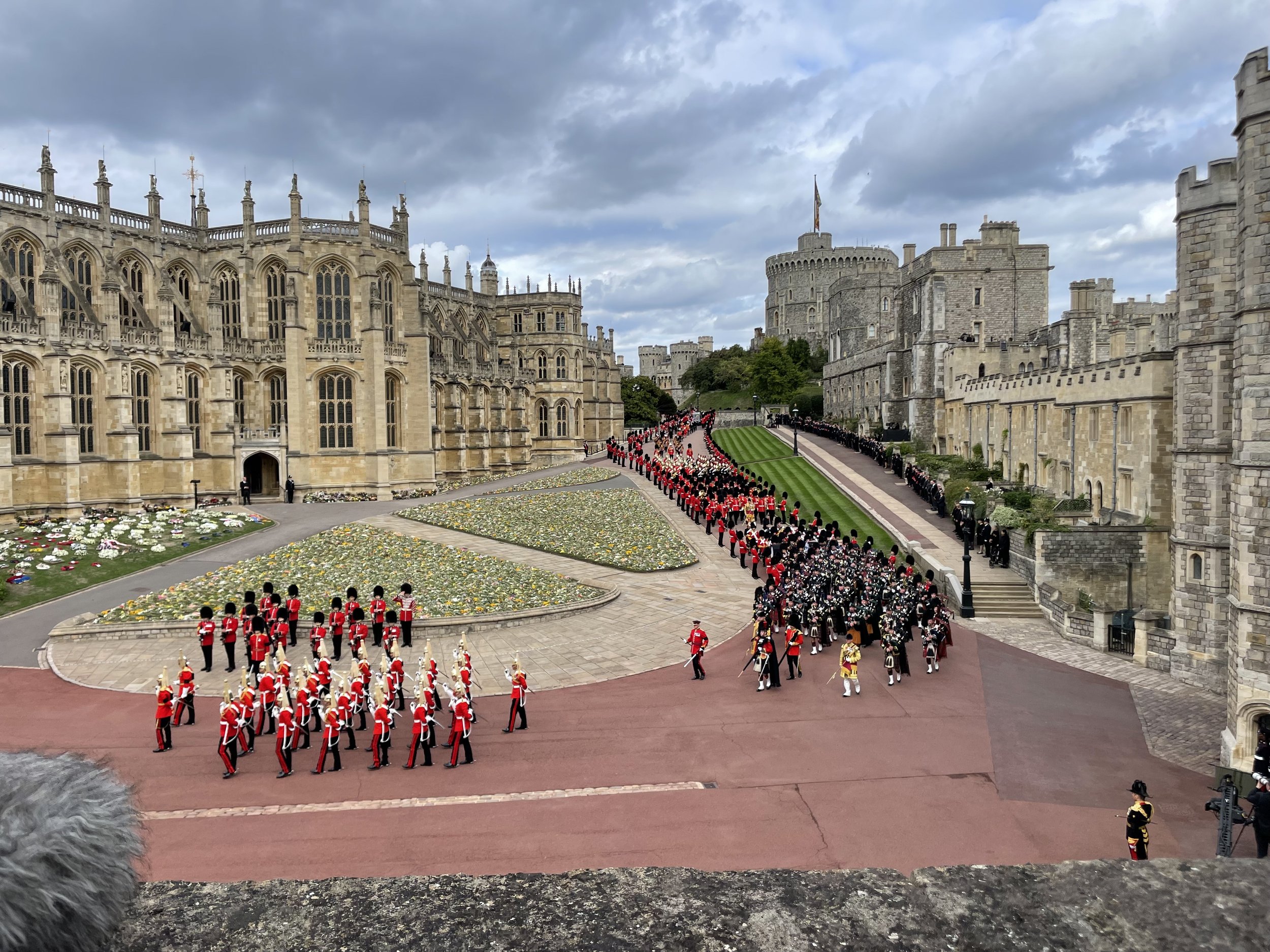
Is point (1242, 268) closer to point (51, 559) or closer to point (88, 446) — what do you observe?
point (51, 559)

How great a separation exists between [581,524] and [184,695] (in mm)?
20425

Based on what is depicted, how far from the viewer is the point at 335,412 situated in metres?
45.5

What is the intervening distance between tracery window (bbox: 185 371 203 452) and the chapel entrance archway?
272 cm

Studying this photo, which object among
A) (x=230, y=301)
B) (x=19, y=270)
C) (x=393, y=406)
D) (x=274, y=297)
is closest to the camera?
(x=19, y=270)

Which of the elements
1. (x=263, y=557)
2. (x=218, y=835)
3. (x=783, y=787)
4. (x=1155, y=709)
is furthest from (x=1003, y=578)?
(x=263, y=557)

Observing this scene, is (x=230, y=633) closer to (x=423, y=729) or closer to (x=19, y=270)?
(x=423, y=729)

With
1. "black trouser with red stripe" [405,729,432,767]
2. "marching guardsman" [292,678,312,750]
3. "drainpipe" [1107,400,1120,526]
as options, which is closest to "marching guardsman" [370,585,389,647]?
"marching guardsman" [292,678,312,750]

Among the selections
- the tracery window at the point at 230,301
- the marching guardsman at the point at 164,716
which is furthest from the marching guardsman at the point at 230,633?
the tracery window at the point at 230,301

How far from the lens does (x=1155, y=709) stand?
54.9 feet

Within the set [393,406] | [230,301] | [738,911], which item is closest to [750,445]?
[393,406]

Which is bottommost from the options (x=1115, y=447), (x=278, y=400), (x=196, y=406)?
(x=1115, y=447)

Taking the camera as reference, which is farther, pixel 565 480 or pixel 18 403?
pixel 565 480

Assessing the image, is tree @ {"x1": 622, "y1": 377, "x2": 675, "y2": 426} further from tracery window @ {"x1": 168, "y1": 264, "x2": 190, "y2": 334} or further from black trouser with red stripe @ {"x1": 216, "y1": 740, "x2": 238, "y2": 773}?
black trouser with red stripe @ {"x1": 216, "y1": 740, "x2": 238, "y2": 773}

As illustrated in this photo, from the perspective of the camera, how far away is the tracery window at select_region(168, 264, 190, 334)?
145 ft
